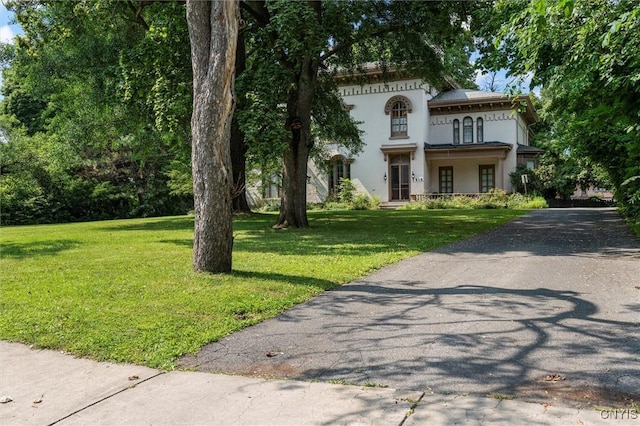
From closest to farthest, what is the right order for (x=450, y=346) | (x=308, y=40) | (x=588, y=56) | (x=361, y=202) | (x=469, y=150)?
(x=450, y=346) → (x=588, y=56) → (x=308, y=40) → (x=361, y=202) → (x=469, y=150)

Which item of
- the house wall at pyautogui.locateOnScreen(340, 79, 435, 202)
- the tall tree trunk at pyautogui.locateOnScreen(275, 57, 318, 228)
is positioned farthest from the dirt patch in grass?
the house wall at pyautogui.locateOnScreen(340, 79, 435, 202)

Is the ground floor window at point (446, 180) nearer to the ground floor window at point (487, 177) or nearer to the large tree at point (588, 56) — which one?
the ground floor window at point (487, 177)

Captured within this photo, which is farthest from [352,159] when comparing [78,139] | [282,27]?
[282,27]

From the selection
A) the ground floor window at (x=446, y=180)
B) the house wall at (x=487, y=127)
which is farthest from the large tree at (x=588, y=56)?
the ground floor window at (x=446, y=180)

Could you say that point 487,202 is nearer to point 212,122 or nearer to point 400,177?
point 400,177

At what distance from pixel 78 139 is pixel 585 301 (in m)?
19.7

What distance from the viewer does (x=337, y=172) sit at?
113 ft

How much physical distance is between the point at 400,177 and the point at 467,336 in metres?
28.7

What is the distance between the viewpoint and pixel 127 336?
4953 millimetres

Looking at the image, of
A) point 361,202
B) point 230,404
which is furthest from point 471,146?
point 230,404

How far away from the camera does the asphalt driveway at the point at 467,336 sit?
379 centimetres

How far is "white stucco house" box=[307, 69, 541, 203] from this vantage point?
3186cm

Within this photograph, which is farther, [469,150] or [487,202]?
[469,150]

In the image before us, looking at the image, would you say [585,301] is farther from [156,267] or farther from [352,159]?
[352,159]
